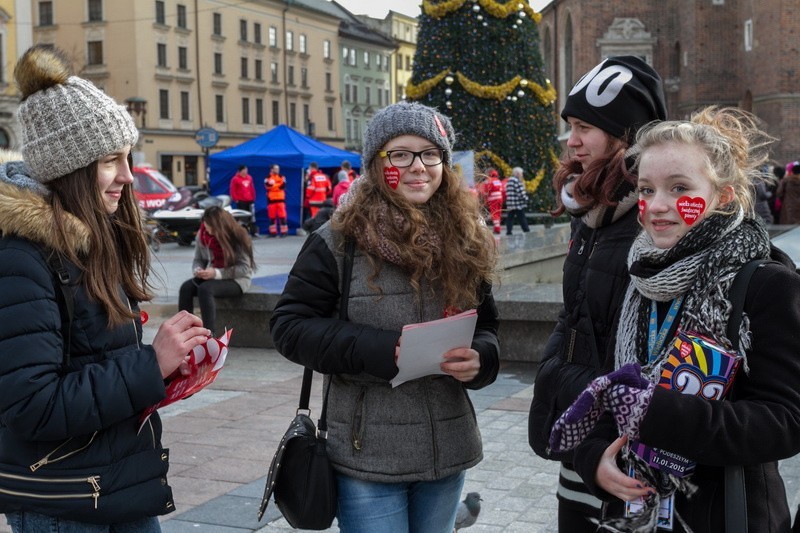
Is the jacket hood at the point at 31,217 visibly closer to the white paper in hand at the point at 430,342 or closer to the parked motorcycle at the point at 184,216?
the white paper in hand at the point at 430,342

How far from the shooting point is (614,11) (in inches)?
1822

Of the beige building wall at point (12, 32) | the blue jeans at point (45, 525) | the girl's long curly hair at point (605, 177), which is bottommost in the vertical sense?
the blue jeans at point (45, 525)

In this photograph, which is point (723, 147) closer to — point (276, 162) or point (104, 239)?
point (104, 239)

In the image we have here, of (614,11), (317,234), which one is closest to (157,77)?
(614,11)

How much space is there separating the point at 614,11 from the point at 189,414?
42338 millimetres

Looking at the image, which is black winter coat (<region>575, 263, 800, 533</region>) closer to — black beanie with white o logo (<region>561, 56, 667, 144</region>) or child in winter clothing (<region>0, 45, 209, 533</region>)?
black beanie with white o logo (<region>561, 56, 667, 144</region>)

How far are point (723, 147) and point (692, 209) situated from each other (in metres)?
0.17

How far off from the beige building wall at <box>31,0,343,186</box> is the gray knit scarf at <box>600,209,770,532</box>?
5143cm

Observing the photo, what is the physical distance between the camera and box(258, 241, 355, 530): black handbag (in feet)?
9.73

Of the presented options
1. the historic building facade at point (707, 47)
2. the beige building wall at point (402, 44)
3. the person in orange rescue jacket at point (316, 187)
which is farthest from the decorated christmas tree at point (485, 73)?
the beige building wall at point (402, 44)

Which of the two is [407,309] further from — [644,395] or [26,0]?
[26,0]

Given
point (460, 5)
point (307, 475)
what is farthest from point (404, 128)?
point (460, 5)

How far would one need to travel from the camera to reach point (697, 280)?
232 cm

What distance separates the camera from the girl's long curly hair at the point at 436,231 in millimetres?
3062
